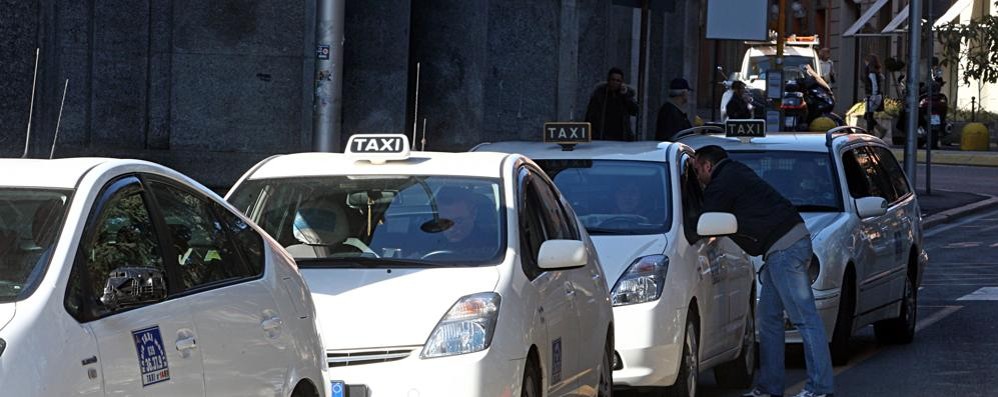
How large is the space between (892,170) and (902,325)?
1416 millimetres

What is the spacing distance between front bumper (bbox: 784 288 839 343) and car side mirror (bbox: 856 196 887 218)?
77cm

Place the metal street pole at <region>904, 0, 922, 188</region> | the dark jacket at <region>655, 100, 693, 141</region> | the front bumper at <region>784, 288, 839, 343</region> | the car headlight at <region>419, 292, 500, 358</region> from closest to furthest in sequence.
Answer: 1. the car headlight at <region>419, 292, 500, 358</region>
2. the front bumper at <region>784, 288, 839, 343</region>
3. the dark jacket at <region>655, 100, 693, 141</region>
4. the metal street pole at <region>904, 0, 922, 188</region>

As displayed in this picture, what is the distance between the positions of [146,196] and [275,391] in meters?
0.84

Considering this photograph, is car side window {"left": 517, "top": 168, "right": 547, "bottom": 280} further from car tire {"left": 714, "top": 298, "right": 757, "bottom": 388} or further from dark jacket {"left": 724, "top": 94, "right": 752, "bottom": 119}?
dark jacket {"left": 724, "top": 94, "right": 752, "bottom": 119}

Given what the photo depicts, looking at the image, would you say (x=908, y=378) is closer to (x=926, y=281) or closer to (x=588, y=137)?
(x=588, y=137)

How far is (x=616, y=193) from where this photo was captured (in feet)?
37.0

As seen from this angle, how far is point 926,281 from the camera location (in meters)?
19.0

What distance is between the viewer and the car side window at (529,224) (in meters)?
8.19

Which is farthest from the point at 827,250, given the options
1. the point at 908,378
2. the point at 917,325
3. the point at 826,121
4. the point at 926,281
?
the point at 826,121

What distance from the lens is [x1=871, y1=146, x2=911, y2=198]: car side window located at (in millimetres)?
14742

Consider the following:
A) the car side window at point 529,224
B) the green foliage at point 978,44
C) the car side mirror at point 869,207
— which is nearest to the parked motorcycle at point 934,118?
the green foliage at point 978,44

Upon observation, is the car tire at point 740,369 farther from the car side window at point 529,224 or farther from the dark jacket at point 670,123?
the dark jacket at point 670,123

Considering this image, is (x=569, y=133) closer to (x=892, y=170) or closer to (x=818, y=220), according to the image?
(x=818, y=220)

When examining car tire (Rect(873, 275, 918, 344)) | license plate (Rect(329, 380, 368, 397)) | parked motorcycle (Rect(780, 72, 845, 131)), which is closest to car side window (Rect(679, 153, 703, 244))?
car tire (Rect(873, 275, 918, 344))
